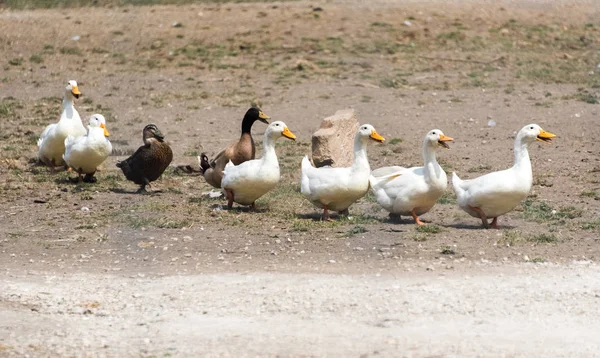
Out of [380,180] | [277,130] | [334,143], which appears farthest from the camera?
[334,143]

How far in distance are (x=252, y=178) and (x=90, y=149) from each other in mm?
2242

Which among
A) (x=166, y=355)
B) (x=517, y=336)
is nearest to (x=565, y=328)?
(x=517, y=336)

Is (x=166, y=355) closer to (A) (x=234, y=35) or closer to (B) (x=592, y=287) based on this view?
(B) (x=592, y=287)

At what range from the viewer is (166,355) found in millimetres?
7227

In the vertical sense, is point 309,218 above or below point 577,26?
below

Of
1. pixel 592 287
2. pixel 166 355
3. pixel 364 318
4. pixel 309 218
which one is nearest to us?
pixel 166 355

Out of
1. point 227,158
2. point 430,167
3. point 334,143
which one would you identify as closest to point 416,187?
point 430,167

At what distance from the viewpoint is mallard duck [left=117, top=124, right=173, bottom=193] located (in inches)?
475

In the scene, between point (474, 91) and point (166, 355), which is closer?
point (166, 355)

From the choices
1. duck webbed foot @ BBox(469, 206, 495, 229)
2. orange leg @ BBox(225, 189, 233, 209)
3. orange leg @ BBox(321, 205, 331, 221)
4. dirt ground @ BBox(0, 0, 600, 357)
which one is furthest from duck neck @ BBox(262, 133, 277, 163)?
duck webbed foot @ BBox(469, 206, 495, 229)

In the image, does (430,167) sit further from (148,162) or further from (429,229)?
(148,162)

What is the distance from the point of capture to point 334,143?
1246 cm

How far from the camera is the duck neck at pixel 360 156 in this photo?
10.5 metres

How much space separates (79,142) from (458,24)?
12273 millimetres
